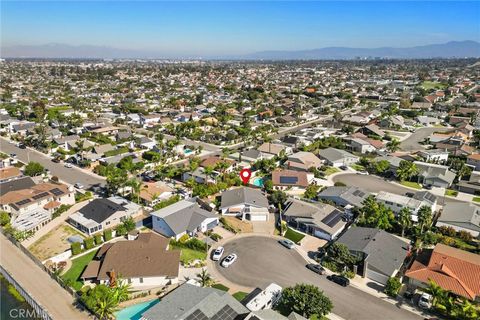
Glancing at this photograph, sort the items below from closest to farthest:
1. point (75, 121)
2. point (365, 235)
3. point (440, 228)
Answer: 1. point (365, 235)
2. point (440, 228)
3. point (75, 121)

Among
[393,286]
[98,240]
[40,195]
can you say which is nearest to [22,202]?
[40,195]

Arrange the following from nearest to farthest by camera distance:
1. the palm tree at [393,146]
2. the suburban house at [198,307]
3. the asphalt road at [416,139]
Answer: the suburban house at [198,307] → the palm tree at [393,146] → the asphalt road at [416,139]

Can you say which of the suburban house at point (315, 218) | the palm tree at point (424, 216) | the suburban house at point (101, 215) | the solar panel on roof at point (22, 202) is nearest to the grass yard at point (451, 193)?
the palm tree at point (424, 216)

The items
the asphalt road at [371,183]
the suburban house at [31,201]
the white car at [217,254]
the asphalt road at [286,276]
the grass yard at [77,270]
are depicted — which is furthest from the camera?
the asphalt road at [371,183]

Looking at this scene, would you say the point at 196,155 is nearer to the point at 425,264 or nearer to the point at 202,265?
the point at 202,265

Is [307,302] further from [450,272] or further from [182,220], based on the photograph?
[182,220]

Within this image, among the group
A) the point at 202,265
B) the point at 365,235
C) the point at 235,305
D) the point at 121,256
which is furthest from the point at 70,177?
the point at 365,235

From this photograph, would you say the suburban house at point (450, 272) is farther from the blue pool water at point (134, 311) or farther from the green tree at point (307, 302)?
the blue pool water at point (134, 311)
